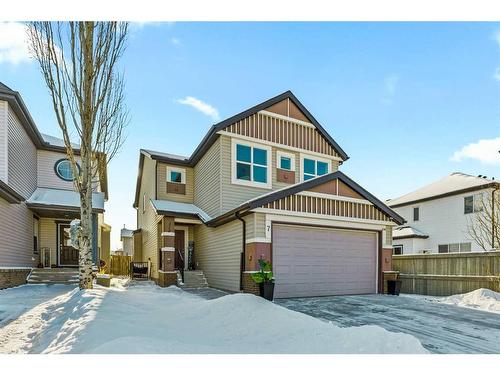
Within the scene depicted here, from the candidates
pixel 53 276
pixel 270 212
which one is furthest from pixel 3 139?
pixel 270 212

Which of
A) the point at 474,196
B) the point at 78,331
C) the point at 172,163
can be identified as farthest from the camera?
the point at 474,196

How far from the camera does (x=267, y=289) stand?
30.7 feet

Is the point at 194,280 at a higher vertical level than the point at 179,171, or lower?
lower

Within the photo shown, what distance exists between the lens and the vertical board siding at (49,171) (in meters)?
16.4

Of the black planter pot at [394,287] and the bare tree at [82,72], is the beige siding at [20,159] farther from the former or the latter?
the black planter pot at [394,287]

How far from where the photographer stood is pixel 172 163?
16734 millimetres

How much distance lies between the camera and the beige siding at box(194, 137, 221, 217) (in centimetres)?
1356

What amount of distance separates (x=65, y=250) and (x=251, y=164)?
10.8m

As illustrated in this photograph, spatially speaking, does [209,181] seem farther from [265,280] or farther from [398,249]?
[398,249]

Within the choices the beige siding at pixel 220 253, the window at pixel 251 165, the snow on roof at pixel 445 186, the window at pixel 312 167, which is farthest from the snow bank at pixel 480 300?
the snow on roof at pixel 445 186
